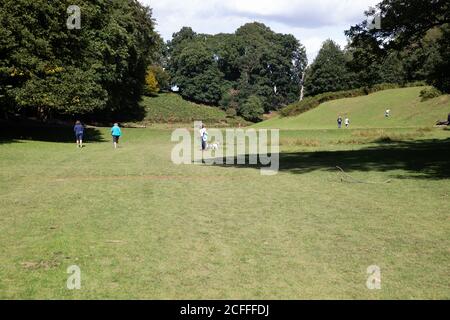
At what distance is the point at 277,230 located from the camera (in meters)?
10.1

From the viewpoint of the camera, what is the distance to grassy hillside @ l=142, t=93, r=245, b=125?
8239 centimetres

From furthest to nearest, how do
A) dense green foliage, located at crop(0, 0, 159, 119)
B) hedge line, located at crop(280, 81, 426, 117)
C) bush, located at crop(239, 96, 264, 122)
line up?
1. bush, located at crop(239, 96, 264, 122)
2. hedge line, located at crop(280, 81, 426, 117)
3. dense green foliage, located at crop(0, 0, 159, 119)

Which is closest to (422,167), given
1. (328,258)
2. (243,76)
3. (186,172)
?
(186,172)

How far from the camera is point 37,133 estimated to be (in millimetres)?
41625

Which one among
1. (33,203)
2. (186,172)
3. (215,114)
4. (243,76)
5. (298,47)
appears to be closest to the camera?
(33,203)

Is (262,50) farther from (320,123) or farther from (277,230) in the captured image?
(277,230)

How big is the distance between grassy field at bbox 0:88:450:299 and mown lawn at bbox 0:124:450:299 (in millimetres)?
31

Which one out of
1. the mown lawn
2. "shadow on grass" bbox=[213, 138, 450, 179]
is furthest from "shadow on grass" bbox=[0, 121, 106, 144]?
the mown lawn

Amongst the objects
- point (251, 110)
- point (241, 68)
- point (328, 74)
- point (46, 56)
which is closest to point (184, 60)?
point (241, 68)

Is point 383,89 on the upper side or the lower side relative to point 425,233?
upper

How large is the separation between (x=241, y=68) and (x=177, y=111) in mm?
36878

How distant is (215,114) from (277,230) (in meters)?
87.5

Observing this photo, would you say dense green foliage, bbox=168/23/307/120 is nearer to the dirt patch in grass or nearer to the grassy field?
the dirt patch in grass
